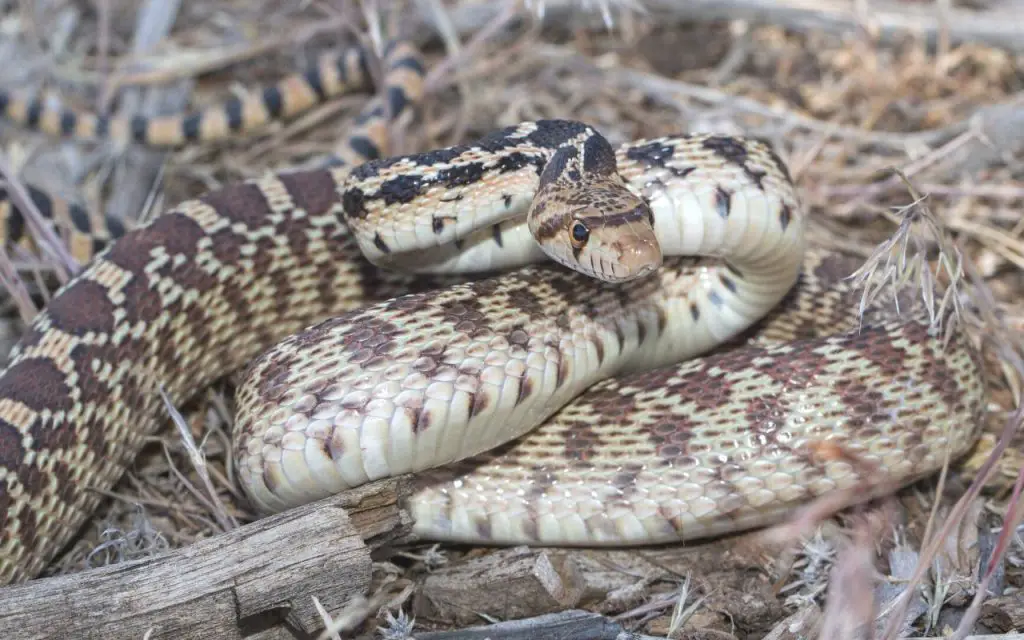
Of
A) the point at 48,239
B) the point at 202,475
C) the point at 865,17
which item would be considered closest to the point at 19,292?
the point at 48,239

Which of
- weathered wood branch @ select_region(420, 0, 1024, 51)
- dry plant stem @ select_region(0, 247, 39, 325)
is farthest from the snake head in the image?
weathered wood branch @ select_region(420, 0, 1024, 51)

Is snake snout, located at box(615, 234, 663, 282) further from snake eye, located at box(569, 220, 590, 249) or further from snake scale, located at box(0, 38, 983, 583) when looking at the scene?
snake eye, located at box(569, 220, 590, 249)

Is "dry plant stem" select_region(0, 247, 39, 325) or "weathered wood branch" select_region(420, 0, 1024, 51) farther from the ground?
"dry plant stem" select_region(0, 247, 39, 325)

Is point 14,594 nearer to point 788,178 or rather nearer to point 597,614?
point 597,614

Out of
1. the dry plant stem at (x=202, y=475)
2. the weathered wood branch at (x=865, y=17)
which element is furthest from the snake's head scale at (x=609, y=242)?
the weathered wood branch at (x=865, y=17)

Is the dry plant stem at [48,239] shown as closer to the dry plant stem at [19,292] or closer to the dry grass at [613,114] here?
the dry grass at [613,114]

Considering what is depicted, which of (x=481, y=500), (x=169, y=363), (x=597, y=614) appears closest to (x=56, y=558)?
(x=169, y=363)
